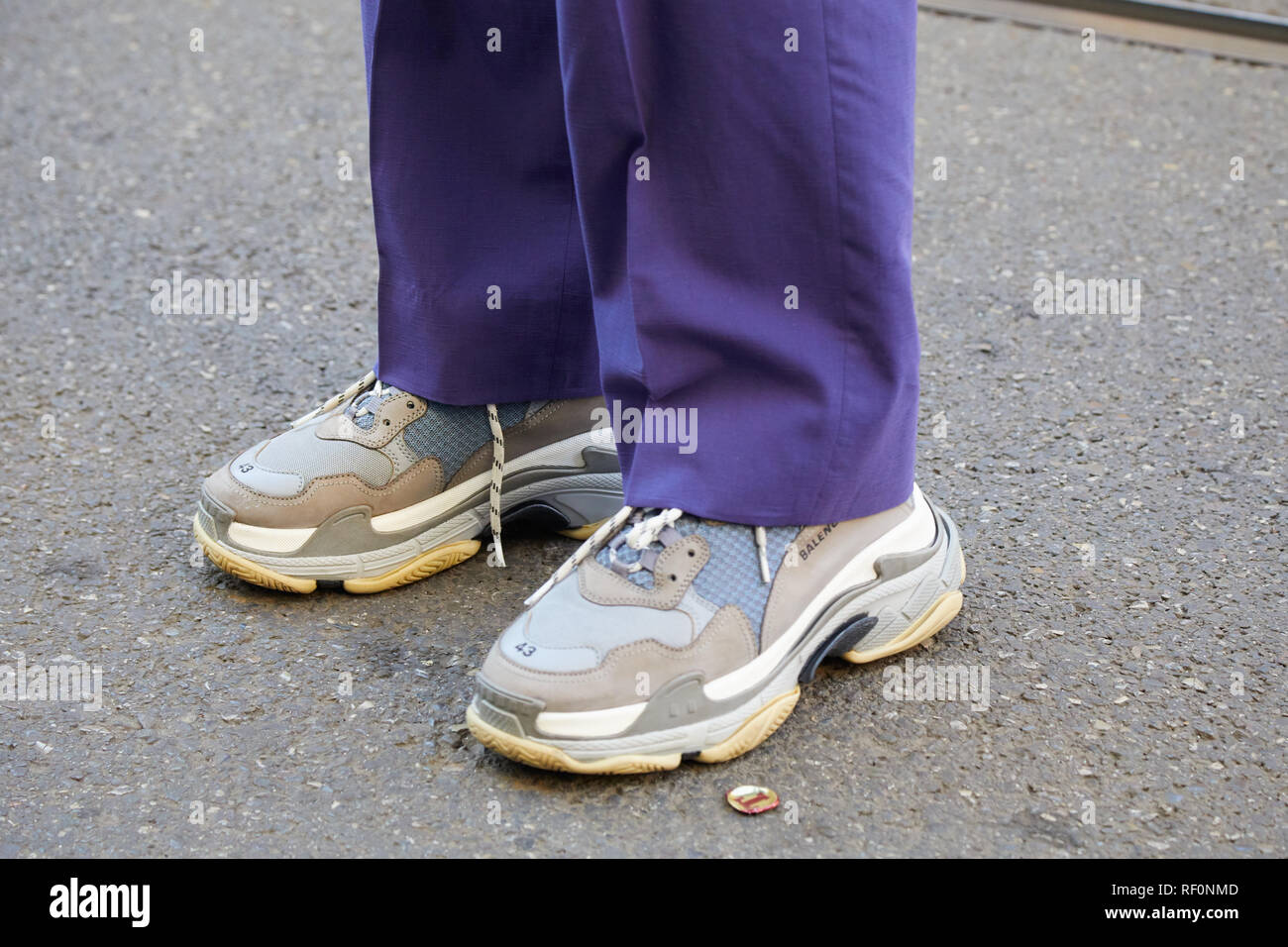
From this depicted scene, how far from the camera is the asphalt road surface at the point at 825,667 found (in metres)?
1.19

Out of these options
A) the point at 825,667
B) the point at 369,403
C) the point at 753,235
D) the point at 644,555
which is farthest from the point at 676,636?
the point at 369,403

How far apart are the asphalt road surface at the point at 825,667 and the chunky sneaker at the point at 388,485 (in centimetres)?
5

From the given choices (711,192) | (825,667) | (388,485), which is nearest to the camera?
(711,192)

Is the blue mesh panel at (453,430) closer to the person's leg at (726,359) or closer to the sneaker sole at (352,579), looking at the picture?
the sneaker sole at (352,579)

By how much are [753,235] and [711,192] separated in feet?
0.18

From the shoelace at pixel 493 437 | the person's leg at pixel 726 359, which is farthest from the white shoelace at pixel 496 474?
the person's leg at pixel 726 359

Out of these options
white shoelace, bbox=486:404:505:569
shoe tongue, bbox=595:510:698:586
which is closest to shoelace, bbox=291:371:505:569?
white shoelace, bbox=486:404:505:569

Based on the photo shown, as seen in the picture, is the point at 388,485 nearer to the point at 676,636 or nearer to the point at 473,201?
the point at 473,201

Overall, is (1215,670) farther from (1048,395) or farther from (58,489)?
(58,489)

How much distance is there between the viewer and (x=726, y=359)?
4.01 feet

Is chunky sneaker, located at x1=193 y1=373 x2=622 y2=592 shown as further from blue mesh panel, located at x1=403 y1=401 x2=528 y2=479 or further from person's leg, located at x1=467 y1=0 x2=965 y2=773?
person's leg, located at x1=467 y1=0 x2=965 y2=773

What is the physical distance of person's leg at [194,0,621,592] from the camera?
4.61 ft

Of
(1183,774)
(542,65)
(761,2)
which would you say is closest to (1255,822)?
(1183,774)
